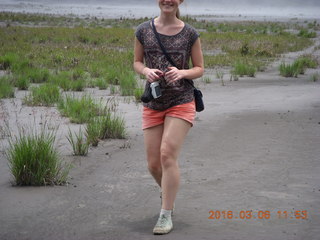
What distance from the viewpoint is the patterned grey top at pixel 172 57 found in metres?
4.74

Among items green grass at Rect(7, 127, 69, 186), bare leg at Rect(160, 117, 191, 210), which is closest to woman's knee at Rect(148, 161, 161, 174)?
Result: bare leg at Rect(160, 117, 191, 210)

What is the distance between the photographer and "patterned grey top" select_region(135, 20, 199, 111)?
4.74 meters

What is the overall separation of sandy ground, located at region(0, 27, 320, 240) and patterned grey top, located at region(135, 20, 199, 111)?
100cm

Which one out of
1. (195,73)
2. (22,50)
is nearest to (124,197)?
(195,73)

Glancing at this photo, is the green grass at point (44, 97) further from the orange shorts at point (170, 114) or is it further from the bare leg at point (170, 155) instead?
the bare leg at point (170, 155)

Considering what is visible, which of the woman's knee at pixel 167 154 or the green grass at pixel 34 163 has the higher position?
the woman's knee at pixel 167 154

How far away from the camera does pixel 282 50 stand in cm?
2383

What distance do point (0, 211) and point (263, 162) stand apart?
3041 mm

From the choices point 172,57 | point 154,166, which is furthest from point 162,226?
point 172,57

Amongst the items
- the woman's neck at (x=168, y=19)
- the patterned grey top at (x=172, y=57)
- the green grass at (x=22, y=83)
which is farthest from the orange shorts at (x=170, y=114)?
the green grass at (x=22, y=83)

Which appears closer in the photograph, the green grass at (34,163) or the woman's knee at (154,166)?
the woman's knee at (154,166)

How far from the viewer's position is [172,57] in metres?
4.78
